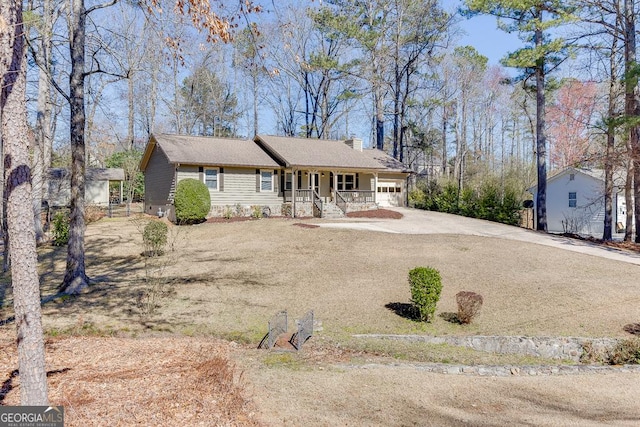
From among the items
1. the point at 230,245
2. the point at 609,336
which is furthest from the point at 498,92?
the point at 609,336

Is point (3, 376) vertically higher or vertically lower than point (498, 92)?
lower

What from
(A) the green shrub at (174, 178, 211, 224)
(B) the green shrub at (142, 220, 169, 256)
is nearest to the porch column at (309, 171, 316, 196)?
(A) the green shrub at (174, 178, 211, 224)

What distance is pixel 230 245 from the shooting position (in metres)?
16.5

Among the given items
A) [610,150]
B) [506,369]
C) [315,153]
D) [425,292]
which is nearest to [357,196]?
[315,153]

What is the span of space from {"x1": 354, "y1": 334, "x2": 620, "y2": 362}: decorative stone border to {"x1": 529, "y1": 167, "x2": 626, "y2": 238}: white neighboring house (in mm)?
19352

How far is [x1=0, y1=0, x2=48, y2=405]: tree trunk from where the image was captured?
12.1ft

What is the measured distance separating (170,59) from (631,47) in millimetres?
19310

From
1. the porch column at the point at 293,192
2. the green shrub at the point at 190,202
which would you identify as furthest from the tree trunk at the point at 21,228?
the porch column at the point at 293,192

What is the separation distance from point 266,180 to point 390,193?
9.87 metres

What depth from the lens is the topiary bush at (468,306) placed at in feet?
29.5

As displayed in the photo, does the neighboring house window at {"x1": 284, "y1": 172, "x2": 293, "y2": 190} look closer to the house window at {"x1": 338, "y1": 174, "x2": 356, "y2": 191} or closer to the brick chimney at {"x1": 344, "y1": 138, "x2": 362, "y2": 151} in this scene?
the house window at {"x1": 338, "y1": 174, "x2": 356, "y2": 191}

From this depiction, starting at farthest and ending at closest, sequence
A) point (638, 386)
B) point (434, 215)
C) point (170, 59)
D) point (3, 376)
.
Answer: point (434, 215) → point (170, 59) → point (638, 386) → point (3, 376)

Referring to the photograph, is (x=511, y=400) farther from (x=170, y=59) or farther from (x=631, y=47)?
(x=631, y=47)

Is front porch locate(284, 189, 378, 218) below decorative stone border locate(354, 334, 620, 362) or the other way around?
the other way around
